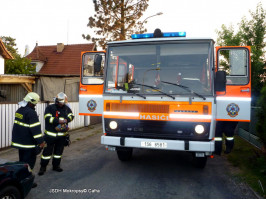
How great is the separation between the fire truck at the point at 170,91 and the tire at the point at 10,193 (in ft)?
6.42

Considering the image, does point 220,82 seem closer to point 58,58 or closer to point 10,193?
point 10,193

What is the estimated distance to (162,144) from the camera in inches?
184

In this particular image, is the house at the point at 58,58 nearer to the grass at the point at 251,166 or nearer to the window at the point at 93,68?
the window at the point at 93,68

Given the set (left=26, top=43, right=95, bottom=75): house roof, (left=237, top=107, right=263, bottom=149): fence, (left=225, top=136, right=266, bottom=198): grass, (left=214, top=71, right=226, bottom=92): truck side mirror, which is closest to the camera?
(left=214, top=71, right=226, bottom=92): truck side mirror

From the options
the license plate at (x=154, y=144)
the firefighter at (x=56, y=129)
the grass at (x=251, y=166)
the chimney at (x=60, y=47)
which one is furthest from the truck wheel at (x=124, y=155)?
the chimney at (x=60, y=47)

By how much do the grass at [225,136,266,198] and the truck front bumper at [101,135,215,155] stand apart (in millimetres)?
1131

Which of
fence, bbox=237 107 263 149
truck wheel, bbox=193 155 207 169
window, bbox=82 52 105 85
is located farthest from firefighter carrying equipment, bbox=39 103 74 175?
fence, bbox=237 107 263 149


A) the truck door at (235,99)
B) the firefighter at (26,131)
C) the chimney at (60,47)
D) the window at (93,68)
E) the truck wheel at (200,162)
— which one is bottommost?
the truck wheel at (200,162)

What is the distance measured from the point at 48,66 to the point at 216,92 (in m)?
25.9

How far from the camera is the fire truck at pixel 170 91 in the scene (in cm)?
467

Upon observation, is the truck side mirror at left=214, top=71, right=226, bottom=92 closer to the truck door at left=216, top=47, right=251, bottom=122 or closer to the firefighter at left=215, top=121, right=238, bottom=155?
the truck door at left=216, top=47, right=251, bottom=122


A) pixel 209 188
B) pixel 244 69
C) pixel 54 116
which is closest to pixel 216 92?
pixel 244 69

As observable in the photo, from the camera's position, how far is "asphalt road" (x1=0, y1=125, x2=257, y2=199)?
4309mm

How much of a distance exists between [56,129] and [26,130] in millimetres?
849
